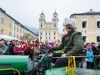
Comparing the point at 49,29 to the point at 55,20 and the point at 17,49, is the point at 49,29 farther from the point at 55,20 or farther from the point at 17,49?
the point at 17,49

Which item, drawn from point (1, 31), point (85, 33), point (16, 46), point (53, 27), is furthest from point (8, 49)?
point (53, 27)

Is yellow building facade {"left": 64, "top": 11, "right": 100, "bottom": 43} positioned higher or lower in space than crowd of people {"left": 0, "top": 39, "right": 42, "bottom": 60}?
higher

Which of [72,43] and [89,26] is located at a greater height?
[89,26]

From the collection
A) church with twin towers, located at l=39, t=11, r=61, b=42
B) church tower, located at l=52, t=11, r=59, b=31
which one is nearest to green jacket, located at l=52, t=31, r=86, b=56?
church with twin towers, located at l=39, t=11, r=61, b=42

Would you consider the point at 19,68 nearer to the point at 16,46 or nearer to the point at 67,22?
the point at 67,22

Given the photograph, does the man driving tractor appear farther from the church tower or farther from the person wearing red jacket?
the church tower

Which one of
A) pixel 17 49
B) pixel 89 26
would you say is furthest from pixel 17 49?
pixel 89 26

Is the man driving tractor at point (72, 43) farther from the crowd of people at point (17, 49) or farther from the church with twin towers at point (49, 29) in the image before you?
the church with twin towers at point (49, 29)

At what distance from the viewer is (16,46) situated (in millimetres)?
9492

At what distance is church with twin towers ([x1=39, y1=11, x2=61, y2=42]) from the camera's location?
131288mm

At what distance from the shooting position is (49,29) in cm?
13475

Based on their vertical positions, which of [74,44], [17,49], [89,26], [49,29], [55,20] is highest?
[55,20]

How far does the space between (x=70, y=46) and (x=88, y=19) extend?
1346 inches

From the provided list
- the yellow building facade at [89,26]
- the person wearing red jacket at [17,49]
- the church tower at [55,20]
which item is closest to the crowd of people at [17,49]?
the person wearing red jacket at [17,49]
